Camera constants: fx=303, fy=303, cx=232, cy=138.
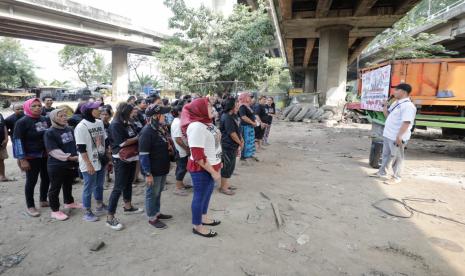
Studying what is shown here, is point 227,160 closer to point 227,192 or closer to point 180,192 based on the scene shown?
point 227,192

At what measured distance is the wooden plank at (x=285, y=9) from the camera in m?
13.2

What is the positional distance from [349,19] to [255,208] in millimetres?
15086

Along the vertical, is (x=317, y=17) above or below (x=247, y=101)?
above

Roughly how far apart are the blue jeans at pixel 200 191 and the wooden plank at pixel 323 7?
43.0ft

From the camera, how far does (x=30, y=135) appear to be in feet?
14.2

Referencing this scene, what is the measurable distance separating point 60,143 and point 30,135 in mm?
706

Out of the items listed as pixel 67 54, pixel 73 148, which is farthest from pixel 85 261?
pixel 67 54

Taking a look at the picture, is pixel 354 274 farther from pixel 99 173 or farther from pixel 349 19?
pixel 349 19

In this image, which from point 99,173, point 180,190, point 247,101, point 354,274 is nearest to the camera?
point 354,274

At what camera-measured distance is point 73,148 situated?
4.20 m

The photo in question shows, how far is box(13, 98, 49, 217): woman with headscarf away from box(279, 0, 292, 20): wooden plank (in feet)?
37.0

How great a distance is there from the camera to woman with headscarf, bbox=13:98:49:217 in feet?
13.9

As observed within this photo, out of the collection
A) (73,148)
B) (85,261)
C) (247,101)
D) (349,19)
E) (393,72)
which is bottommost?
(85,261)

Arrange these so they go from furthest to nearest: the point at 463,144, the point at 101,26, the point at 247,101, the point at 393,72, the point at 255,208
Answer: the point at 101,26 → the point at 463,144 → the point at 393,72 → the point at 247,101 → the point at 255,208
